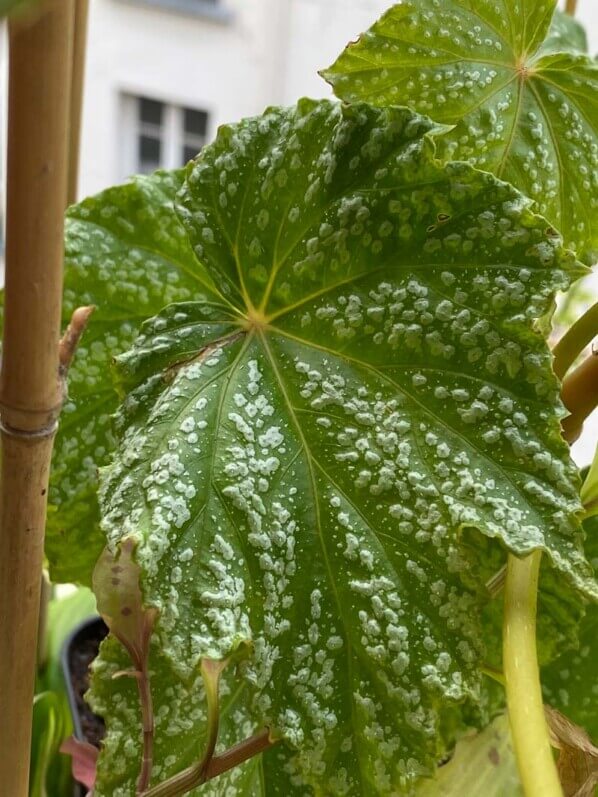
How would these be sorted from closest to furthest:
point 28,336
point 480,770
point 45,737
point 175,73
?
point 28,336, point 480,770, point 45,737, point 175,73

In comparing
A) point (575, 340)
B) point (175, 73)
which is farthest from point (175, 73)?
point (575, 340)

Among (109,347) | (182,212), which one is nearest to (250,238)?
(182,212)

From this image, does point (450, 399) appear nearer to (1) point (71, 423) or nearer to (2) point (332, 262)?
(2) point (332, 262)

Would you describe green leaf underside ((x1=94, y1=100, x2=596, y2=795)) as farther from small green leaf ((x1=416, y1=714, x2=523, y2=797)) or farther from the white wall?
the white wall

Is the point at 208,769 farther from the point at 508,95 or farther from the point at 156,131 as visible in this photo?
the point at 156,131

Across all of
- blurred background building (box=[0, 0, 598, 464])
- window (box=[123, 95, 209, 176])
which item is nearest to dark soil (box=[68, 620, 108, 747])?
blurred background building (box=[0, 0, 598, 464])

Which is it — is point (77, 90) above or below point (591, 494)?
above
